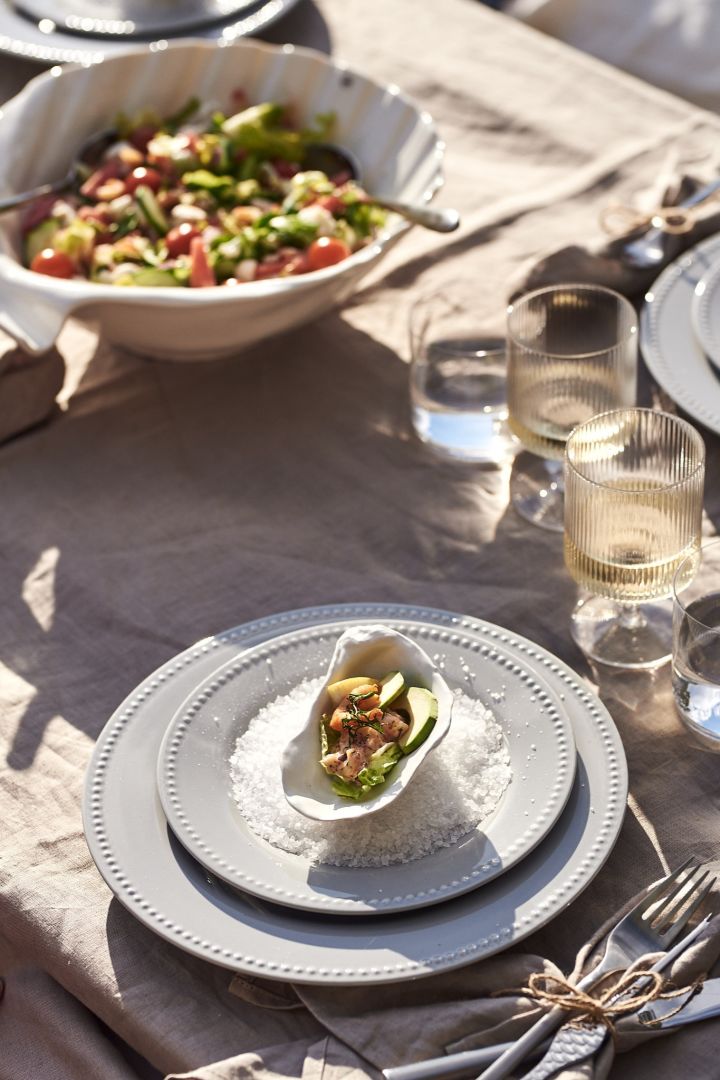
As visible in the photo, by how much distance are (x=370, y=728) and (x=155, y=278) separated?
57 centimetres

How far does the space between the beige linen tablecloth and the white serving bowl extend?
97 mm

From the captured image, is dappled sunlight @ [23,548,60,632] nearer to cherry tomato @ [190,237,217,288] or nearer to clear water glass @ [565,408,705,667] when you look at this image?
cherry tomato @ [190,237,217,288]

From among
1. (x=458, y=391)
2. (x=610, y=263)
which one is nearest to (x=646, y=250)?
(x=610, y=263)

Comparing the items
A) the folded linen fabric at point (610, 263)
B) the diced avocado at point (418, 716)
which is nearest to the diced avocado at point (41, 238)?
the folded linen fabric at point (610, 263)

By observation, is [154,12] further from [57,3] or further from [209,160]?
[209,160]

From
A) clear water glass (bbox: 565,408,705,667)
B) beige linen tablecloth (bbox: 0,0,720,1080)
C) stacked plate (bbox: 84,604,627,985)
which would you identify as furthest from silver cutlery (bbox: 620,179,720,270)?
stacked plate (bbox: 84,604,627,985)

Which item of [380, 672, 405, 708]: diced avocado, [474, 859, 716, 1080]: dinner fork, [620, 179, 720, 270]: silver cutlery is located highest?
[620, 179, 720, 270]: silver cutlery

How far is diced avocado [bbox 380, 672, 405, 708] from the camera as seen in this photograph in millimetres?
782

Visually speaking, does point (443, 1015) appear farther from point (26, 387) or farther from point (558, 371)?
point (26, 387)

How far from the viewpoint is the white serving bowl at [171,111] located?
3.56ft

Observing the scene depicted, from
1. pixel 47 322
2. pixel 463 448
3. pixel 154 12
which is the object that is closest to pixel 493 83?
pixel 154 12

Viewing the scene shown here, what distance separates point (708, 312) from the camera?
1156mm

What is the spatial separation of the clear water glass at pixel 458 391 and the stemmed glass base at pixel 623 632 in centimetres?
23

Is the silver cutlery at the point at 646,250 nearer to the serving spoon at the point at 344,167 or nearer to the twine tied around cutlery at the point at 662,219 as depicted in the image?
the twine tied around cutlery at the point at 662,219
